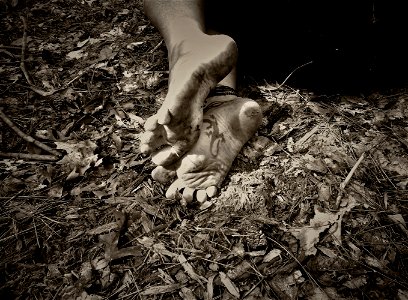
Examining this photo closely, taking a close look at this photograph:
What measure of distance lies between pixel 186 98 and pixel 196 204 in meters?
0.57

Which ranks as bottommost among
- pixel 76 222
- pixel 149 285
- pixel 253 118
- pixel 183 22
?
pixel 149 285

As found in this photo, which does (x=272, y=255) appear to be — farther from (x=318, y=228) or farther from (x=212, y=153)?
(x=212, y=153)

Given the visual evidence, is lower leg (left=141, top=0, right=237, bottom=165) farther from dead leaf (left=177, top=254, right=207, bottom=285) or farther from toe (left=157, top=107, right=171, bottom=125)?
dead leaf (left=177, top=254, right=207, bottom=285)

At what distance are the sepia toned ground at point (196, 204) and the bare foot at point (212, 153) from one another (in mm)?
79

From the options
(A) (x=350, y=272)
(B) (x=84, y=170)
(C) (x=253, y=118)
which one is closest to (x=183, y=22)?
(C) (x=253, y=118)

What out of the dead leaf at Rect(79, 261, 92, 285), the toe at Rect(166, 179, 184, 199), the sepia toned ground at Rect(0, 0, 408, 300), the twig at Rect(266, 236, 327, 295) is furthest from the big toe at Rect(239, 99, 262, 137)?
the dead leaf at Rect(79, 261, 92, 285)

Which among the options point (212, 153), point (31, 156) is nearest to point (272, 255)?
point (212, 153)

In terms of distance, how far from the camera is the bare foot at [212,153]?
1619mm

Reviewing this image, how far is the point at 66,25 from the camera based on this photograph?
3.11 meters

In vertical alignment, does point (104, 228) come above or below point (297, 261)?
above

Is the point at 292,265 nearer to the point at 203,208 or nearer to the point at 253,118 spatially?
the point at 203,208

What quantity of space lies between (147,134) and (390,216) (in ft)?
4.11

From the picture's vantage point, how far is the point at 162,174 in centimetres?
168

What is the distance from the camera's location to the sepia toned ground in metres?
1.39
